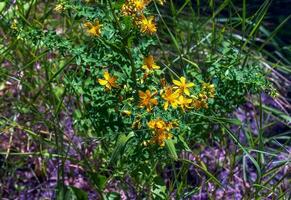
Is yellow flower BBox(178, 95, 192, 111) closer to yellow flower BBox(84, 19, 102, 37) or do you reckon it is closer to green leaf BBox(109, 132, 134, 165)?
green leaf BBox(109, 132, 134, 165)

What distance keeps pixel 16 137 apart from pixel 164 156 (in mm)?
838

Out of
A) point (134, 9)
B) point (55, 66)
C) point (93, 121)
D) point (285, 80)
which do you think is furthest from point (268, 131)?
point (134, 9)

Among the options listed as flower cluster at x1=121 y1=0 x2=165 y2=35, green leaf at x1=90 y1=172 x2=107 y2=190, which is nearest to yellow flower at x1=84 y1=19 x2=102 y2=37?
flower cluster at x1=121 y1=0 x2=165 y2=35

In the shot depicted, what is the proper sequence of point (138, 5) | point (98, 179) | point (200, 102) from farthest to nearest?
point (98, 179), point (200, 102), point (138, 5)

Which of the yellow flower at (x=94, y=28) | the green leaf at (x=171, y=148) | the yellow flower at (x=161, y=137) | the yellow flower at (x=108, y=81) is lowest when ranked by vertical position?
the green leaf at (x=171, y=148)

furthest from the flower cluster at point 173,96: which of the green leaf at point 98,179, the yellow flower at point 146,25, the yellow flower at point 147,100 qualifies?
the green leaf at point 98,179

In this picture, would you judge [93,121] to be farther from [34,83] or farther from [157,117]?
[34,83]

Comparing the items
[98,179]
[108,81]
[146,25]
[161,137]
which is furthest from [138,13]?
[98,179]

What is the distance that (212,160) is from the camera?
2.40 m

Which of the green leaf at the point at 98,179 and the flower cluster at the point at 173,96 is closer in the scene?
the flower cluster at the point at 173,96

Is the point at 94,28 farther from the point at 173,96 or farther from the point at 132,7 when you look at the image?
the point at 173,96

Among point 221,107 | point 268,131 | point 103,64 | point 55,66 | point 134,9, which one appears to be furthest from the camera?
point 268,131

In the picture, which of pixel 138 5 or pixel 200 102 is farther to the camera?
pixel 200 102

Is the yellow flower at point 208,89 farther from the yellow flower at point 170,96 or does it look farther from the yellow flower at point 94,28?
the yellow flower at point 94,28
